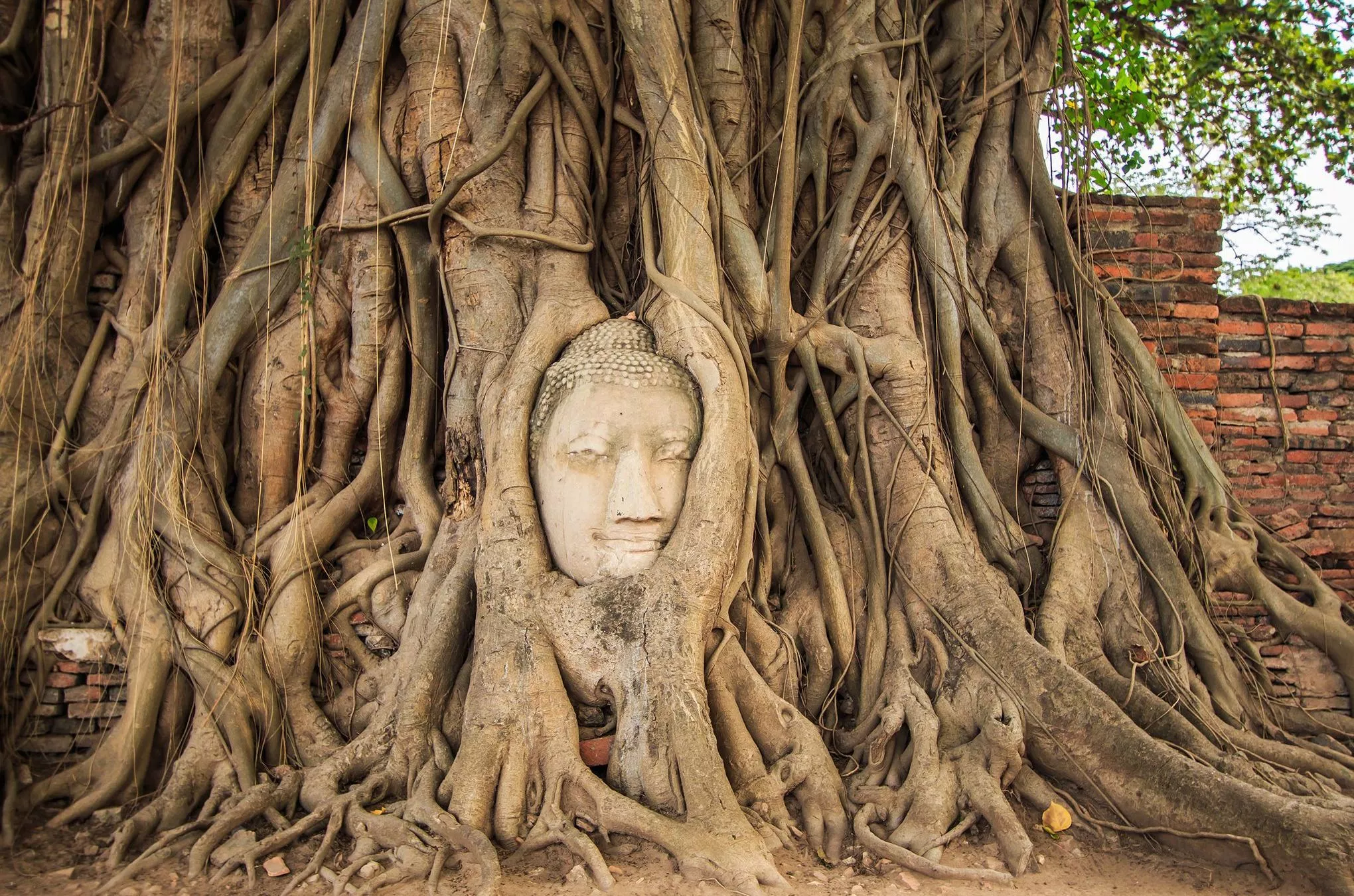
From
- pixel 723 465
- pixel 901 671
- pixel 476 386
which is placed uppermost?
pixel 476 386

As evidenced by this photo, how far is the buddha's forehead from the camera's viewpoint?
3.14 metres

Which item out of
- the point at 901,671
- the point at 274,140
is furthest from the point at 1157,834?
the point at 274,140

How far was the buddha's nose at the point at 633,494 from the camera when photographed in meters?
3.06

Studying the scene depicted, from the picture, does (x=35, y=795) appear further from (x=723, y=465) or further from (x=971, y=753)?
(x=971, y=753)

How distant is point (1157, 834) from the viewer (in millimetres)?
2840

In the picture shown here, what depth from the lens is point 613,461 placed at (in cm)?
315

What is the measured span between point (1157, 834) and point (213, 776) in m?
2.74

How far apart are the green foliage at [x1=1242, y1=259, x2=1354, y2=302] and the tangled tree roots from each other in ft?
20.7

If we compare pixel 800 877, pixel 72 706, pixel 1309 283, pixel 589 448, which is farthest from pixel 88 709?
pixel 1309 283

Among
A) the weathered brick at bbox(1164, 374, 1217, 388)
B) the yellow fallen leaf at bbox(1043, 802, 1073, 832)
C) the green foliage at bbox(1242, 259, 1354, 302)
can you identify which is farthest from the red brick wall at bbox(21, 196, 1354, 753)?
the green foliage at bbox(1242, 259, 1354, 302)

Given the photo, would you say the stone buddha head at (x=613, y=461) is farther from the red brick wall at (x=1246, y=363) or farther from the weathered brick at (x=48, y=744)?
the red brick wall at (x=1246, y=363)

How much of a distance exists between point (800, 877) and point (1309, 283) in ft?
30.2

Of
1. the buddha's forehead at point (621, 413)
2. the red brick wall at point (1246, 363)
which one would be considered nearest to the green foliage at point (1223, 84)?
the red brick wall at point (1246, 363)

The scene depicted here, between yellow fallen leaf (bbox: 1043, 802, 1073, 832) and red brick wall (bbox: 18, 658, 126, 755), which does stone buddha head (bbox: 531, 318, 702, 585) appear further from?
red brick wall (bbox: 18, 658, 126, 755)
